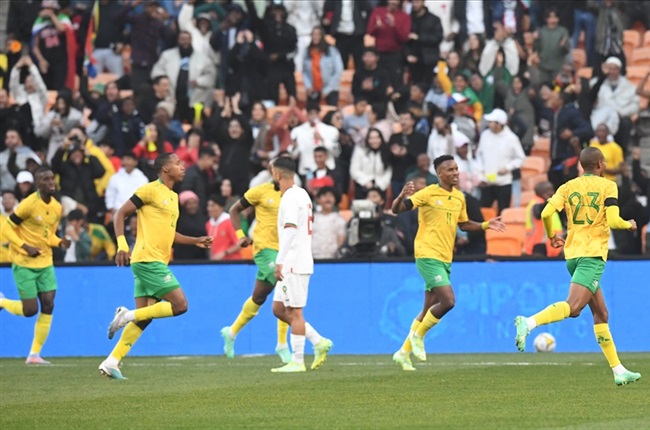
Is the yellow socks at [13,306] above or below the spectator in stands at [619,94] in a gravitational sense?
below

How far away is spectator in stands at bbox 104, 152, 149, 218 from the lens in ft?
79.3

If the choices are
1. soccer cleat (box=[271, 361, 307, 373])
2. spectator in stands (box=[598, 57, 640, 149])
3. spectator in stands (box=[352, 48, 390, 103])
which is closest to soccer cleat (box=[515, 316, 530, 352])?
soccer cleat (box=[271, 361, 307, 373])

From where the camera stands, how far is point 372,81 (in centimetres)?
2644

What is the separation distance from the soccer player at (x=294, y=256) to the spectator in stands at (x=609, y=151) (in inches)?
352

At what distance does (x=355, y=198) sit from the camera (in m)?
24.5

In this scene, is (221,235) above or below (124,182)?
below

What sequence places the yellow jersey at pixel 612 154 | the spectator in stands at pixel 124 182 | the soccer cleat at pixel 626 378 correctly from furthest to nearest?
the spectator in stands at pixel 124 182 → the yellow jersey at pixel 612 154 → the soccer cleat at pixel 626 378

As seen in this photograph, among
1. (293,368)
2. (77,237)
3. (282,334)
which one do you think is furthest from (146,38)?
(293,368)

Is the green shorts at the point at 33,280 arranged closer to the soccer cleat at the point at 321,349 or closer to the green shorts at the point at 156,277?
the green shorts at the point at 156,277

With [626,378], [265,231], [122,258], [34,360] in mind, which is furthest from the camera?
[34,360]

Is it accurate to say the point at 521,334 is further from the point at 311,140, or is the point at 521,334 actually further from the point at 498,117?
the point at 311,140

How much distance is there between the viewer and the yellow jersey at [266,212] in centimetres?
1847

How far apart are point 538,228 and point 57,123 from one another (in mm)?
9379

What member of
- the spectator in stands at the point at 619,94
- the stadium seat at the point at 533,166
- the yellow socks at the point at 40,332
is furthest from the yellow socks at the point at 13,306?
the spectator in stands at the point at 619,94
